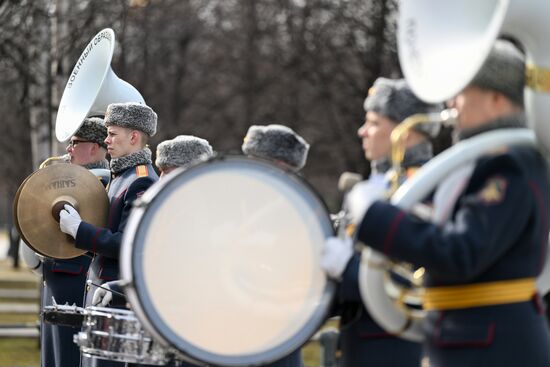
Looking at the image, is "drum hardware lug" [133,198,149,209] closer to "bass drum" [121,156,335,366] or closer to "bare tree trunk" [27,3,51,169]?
"bass drum" [121,156,335,366]

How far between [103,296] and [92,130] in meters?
1.85

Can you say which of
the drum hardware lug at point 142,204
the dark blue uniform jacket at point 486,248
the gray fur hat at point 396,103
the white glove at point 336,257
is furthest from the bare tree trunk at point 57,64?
the dark blue uniform jacket at point 486,248

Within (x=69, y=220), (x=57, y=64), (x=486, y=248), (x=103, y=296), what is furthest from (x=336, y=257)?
(x=57, y=64)

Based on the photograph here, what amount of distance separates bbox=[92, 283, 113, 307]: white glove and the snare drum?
630 mm

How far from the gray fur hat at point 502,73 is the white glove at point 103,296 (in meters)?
2.67

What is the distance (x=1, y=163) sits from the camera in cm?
3459

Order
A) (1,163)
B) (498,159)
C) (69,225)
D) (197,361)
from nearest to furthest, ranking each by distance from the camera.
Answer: (498,159) → (197,361) → (69,225) → (1,163)

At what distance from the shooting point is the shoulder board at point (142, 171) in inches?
290

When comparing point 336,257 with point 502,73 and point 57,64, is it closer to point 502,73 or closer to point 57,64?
point 502,73

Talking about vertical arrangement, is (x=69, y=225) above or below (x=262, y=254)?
below

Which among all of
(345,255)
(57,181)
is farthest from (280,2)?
(345,255)

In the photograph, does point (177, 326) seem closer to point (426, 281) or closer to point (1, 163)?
point (426, 281)

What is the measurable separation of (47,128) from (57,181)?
992cm

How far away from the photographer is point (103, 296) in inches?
267
